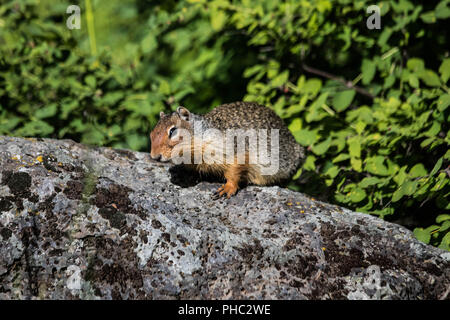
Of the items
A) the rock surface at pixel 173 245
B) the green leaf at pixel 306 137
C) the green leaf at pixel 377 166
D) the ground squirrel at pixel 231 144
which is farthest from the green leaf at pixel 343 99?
the rock surface at pixel 173 245

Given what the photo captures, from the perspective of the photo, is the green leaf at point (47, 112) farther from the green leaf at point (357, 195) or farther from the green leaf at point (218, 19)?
the green leaf at point (357, 195)

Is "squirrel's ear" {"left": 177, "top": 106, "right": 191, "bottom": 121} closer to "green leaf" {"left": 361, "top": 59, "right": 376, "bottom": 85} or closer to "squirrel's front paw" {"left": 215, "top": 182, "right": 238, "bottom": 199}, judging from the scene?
"squirrel's front paw" {"left": 215, "top": 182, "right": 238, "bottom": 199}

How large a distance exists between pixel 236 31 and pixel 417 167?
2208 millimetres

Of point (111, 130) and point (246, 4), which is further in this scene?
point (246, 4)

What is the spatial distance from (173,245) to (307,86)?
210 centimetres

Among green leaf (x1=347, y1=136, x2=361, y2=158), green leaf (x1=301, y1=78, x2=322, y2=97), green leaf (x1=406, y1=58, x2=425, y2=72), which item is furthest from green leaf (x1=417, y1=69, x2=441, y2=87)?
green leaf (x1=301, y1=78, x2=322, y2=97)

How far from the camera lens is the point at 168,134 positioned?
2564 millimetres

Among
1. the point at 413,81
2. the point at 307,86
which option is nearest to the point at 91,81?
the point at 307,86

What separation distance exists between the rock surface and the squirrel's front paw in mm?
113

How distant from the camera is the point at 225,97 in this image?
4.90 meters

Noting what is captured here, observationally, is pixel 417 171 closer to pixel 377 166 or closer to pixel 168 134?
pixel 377 166

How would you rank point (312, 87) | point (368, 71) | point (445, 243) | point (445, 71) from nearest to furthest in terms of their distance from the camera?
1. point (445, 243)
2. point (445, 71)
3. point (312, 87)
4. point (368, 71)

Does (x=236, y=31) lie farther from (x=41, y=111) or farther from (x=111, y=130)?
(x=41, y=111)

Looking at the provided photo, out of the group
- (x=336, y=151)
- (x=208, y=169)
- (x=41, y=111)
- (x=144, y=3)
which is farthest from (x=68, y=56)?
(x=336, y=151)
